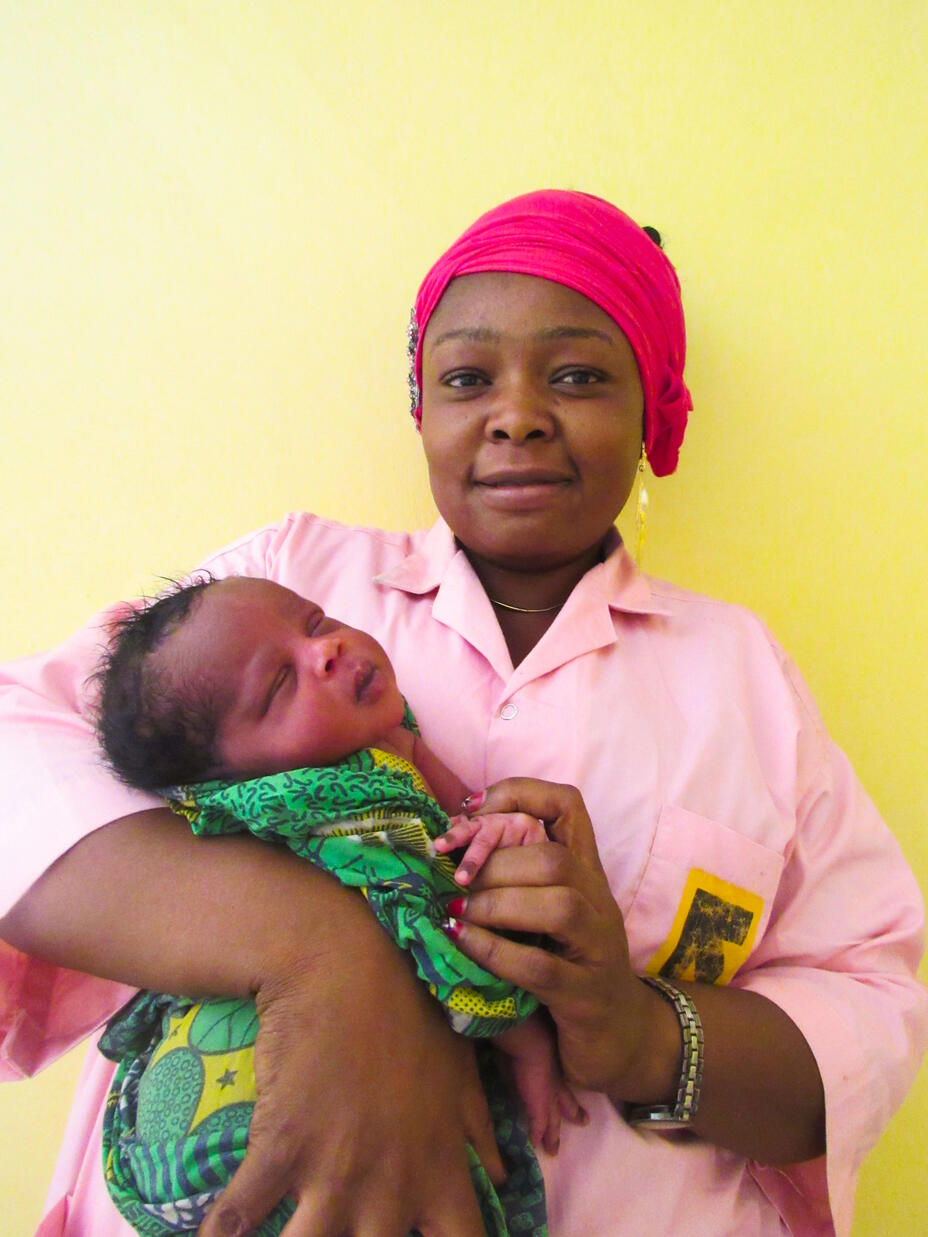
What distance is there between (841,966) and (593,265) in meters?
1.03

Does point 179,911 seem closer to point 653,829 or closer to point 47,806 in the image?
point 47,806

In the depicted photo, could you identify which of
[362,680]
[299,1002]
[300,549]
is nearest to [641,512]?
[300,549]

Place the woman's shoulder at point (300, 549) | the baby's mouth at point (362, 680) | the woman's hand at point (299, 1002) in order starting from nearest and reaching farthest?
the woman's hand at point (299, 1002), the baby's mouth at point (362, 680), the woman's shoulder at point (300, 549)

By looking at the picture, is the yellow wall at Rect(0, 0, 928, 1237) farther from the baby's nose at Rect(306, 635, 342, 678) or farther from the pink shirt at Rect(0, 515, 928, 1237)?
the baby's nose at Rect(306, 635, 342, 678)

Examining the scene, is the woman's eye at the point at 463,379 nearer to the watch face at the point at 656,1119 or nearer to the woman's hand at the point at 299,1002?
the woman's hand at the point at 299,1002

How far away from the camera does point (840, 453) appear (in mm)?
1574

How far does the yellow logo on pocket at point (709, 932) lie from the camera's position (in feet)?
3.50

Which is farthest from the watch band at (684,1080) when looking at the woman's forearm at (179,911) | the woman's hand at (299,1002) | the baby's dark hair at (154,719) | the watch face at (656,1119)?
the baby's dark hair at (154,719)

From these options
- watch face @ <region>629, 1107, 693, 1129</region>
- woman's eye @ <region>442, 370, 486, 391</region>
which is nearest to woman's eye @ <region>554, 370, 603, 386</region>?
woman's eye @ <region>442, 370, 486, 391</region>

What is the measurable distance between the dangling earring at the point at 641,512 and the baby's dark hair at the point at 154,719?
2.51 feet

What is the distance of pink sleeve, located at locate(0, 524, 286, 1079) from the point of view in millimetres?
924

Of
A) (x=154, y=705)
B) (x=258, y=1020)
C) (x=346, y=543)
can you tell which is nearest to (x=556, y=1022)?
(x=258, y=1020)

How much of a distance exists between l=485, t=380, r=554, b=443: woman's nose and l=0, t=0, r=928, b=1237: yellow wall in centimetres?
50

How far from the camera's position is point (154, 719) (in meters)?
0.92
